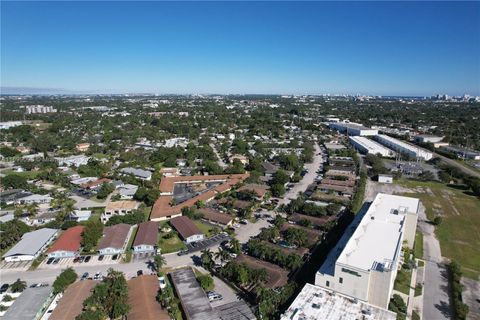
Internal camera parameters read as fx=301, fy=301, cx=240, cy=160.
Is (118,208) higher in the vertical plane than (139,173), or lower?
lower

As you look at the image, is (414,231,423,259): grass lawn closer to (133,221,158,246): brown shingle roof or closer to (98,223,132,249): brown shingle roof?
(133,221,158,246): brown shingle roof

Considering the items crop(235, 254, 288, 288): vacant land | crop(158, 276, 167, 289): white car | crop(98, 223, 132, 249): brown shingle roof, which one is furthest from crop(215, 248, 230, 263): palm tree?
crop(98, 223, 132, 249): brown shingle roof

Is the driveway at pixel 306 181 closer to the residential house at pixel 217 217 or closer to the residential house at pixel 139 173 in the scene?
the residential house at pixel 217 217

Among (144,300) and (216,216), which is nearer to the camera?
(144,300)

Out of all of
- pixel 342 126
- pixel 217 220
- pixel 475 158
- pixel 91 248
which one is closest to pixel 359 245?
pixel 217 220

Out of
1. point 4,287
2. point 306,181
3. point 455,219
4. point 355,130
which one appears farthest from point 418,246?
point 355,130

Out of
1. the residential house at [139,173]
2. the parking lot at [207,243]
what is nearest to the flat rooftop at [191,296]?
the parking lot at [207,243]

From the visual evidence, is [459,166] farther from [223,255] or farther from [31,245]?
[31,245]
